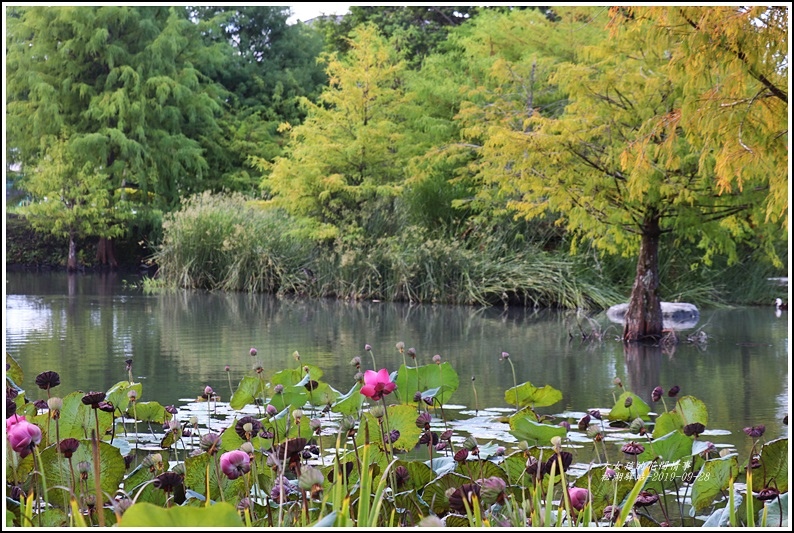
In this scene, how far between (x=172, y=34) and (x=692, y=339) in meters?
16.2

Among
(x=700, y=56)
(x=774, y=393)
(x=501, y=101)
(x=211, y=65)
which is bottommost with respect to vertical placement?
(x=774, y=393)

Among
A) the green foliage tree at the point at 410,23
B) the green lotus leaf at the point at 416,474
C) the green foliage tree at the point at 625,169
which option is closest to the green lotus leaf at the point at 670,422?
the green lotus leaf at the point at 416,474

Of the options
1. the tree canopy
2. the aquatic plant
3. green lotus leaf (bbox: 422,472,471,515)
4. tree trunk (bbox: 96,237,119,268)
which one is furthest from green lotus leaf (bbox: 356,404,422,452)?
tree trunk (bbox: 96,237,119,268)

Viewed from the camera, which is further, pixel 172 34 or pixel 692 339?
pixel 172 34

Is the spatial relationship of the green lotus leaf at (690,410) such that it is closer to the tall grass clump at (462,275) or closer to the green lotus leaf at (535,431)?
the green lotus leaf at (535,431)

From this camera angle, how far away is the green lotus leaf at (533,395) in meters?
4.41

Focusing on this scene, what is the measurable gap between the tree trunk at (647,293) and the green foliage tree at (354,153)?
25.7 ft

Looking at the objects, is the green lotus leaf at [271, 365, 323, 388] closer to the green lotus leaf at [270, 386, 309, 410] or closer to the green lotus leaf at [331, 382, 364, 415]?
the green lotus leaf at [270, 386, 309, 410]

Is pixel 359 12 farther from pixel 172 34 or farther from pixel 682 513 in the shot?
pixel 682 513

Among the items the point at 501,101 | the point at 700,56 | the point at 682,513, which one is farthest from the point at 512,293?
the point at 682,513

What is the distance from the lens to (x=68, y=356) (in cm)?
770

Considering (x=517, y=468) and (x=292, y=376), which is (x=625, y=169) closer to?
(x=292, y=376)

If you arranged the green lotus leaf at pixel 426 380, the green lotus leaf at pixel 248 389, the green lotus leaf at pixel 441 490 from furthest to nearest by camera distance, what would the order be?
the green lotus leaf at pixel 248 389
the green lotus leaf at pixel 426 380
the green lotus leaf at pixel 441 490

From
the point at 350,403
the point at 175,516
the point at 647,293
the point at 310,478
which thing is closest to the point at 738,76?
the point at 350,403
